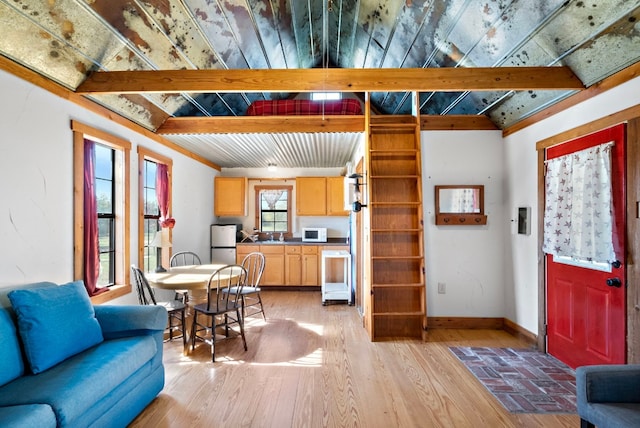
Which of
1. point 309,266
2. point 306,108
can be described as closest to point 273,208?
point 309,266

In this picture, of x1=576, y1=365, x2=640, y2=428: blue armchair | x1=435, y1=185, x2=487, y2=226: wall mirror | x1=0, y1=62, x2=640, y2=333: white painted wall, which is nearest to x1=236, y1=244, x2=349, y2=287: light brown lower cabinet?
x1=0, y1=62, x2=640, y2=333: white painted wall

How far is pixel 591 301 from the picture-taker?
8.48ft

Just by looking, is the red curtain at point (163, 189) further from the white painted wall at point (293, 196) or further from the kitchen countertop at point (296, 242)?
the white painted wall at point (293, 196)

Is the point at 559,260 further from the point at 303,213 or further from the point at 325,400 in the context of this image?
the point at 303,213

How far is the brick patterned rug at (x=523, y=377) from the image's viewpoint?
2.25 metres

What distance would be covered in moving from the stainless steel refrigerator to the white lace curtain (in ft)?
16.3

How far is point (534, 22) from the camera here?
2.36 m

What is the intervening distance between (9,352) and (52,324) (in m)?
0.22

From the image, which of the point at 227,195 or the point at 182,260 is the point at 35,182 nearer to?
the point at 182,260

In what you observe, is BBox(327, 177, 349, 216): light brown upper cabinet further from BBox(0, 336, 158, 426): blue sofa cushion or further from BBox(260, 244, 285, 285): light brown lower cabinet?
BBox(0, 336, 158, 426): blue sofa cushion

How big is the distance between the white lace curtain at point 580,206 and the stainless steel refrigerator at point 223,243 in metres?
4.96

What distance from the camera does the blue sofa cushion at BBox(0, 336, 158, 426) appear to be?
1.52 meters

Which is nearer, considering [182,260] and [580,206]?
[580,206]

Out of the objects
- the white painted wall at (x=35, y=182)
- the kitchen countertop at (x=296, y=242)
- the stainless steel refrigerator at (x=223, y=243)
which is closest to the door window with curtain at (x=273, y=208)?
the kitchen countertop at (x=296, y=242)
